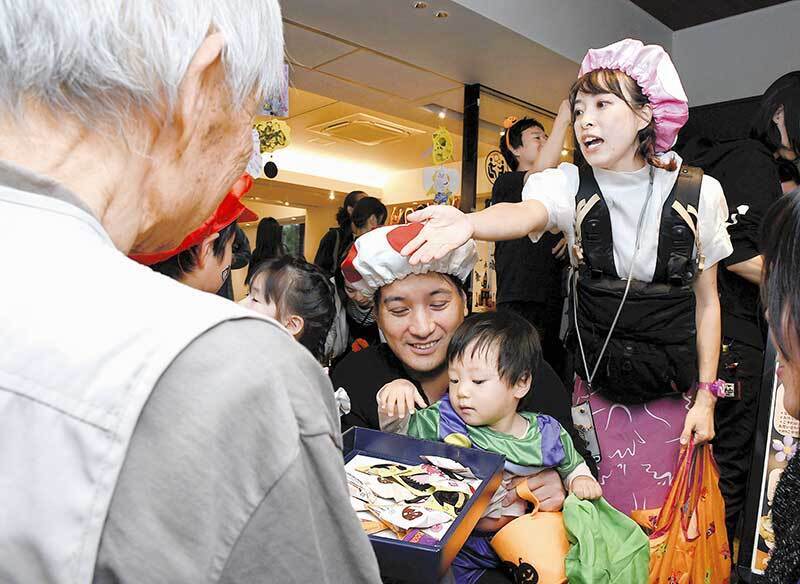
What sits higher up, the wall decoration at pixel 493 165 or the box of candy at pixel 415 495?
the wall decoration at pixel 493 165

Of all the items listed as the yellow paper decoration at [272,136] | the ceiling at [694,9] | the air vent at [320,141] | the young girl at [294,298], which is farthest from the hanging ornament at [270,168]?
the air vent at [320,141]

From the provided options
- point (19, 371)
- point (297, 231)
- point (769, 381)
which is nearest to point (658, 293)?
point (769, 381)

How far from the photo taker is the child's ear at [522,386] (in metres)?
1.46

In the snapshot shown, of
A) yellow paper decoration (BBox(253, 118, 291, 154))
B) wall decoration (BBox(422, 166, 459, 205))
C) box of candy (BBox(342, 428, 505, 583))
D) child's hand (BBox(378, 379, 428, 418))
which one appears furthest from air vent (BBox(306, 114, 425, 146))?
box of candy (BBox(342, 428, 505, 583))

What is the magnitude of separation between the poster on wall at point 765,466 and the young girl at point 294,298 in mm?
1390

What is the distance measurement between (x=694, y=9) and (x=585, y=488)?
12.9 feet

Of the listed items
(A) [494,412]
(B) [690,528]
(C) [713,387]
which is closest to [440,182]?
(C) [713,387]

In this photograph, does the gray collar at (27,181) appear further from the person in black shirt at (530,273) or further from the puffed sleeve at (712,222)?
the person in black shirt at (530,273)

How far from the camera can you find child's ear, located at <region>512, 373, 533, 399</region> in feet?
4.79

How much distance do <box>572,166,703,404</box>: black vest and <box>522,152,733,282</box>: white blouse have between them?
0.8 inches

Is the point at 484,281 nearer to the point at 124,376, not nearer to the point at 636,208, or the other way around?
the point at 636,208

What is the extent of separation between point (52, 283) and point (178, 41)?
9.0 inches

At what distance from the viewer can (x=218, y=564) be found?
36cm

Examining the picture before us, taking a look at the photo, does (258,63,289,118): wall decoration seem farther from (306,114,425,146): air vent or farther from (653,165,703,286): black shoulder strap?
(306,114,425,146): air vent
